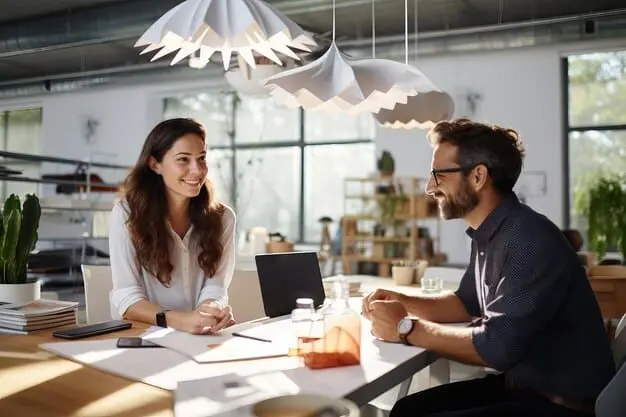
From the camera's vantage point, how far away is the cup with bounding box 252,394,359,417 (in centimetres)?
74

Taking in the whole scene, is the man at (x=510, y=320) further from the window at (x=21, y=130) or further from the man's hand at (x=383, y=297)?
the window at (x=21, y=130)

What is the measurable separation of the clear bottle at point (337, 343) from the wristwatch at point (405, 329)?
25 cm

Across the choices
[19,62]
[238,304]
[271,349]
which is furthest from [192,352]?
[19,62]

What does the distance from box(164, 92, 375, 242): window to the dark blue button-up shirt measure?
24.5 ft

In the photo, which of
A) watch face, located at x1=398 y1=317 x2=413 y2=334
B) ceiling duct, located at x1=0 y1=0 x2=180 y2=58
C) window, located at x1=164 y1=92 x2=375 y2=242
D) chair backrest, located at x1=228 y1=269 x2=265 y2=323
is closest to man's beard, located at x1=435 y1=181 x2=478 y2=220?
watch face, located at x1=398 y1=317 x2=413 y2=334

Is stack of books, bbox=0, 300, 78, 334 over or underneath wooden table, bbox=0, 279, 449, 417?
over

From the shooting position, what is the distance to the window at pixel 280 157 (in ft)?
30.9

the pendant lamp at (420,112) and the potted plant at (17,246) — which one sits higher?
the pendant lamp at (420,112)

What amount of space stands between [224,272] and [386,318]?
31.8 inches

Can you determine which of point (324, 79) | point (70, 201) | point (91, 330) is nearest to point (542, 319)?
point (324, 79)

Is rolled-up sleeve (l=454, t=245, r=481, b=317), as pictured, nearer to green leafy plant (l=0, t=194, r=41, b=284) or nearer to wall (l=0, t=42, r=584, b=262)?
green leafy plant (l=0, t=194, r=41, b=284)

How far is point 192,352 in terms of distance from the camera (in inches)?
62.6

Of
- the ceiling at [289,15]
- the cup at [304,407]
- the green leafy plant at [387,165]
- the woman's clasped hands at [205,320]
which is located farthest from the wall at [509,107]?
the cup at [304,407]

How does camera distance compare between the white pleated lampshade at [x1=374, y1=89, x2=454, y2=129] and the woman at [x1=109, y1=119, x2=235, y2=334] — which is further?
the white pleated lampshade at [x1=374, y1=89, x2=454, y2=129]
